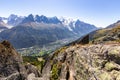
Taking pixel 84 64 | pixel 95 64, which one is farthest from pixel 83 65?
pixel 95 64

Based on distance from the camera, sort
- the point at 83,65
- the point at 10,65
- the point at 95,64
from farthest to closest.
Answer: the point at 10,65, the point at 83,65, the point at 95,64

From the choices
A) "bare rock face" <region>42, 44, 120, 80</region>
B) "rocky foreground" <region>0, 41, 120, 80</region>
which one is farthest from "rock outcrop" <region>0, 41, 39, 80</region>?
"bare rock face" <region>42, 44, 120, 80</region>

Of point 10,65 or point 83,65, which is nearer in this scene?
point 83,65

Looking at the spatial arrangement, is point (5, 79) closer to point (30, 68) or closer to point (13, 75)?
point (13, 75)

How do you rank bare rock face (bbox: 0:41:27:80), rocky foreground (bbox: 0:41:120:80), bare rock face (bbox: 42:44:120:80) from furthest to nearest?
1. bare rock face (bbox: 0:41:27:80)
2. rocky foreground (bbox: 0:41:120:80)
3. bare rock face (bbox: 42:44:120:80)

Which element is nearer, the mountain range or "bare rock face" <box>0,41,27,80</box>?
the mountain range

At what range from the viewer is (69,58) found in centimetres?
4819

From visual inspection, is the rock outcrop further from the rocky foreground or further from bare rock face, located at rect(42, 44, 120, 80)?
bare rock face, located at rect(42, 44, 120, 80)

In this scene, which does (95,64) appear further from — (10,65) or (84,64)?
(10,65)

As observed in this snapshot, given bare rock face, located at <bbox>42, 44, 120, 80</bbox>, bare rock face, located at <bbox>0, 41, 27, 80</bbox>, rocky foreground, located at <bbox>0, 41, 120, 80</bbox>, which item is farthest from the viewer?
bare rock face, located at <bbox>0, 41, 27, 80</bbox>

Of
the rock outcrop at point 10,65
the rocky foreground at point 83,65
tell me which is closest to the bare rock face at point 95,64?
the rocky foreground at point 83,65

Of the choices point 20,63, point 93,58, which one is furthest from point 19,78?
point 93,58

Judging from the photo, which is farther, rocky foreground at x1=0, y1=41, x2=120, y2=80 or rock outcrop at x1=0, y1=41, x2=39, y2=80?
rock outcrop at x1=0, y1=41, x2=39, y2=80

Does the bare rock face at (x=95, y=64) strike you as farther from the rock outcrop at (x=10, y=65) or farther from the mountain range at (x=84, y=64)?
the rock outcrop at (x=10, y=65)
